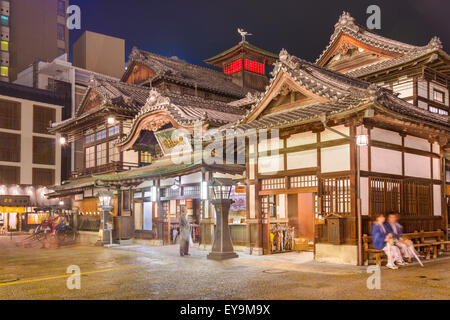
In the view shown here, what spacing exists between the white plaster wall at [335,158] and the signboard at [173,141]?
10134 millimetres

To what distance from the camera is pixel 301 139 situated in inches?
710

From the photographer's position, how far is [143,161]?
3262 cm

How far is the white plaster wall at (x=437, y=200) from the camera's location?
1934 cm

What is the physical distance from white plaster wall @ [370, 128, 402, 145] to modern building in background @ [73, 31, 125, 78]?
50560mm

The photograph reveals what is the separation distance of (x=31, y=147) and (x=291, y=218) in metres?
39.0

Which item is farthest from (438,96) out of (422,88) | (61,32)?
(61,32)

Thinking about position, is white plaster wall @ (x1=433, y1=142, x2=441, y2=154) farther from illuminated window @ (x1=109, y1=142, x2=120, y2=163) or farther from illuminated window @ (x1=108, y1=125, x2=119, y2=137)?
illuminated window @ (x1=108, y1=125, x2=119, y2=137)

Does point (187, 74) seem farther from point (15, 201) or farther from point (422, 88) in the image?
point (15, 201)

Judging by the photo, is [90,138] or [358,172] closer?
[358,172]

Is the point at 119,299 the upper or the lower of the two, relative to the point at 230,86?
lower

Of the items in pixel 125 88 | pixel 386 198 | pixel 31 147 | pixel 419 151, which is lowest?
pixel 386 198

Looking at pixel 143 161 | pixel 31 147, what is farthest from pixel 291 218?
pixel 31 147

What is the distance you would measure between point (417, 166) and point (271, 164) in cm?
626
